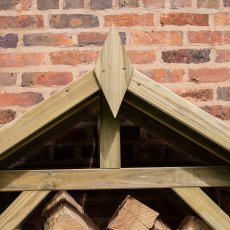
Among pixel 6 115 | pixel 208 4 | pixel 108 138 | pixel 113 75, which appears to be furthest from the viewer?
pixel 208 4

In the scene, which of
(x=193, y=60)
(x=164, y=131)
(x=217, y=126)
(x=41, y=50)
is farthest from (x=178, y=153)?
(x=41, y=50)

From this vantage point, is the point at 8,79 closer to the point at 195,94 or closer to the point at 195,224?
the point at 195,94

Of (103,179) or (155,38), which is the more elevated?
(155,38)

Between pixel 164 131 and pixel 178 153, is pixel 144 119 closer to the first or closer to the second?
pixel 164 131

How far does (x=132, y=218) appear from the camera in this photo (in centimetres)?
158

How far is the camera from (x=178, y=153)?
2049 millimetres

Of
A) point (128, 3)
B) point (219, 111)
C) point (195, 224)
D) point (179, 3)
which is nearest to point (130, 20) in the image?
point (128, 3)

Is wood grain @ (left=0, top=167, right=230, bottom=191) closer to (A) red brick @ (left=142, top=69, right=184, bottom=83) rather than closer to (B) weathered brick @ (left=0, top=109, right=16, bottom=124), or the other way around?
(B) weathered brick @ (left=0, top=109, right=16, bottom=124)

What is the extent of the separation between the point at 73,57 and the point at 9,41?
29 cm

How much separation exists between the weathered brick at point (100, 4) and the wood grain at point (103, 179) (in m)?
0.84

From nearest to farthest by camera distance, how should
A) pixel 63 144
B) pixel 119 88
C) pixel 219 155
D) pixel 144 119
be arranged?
pixel 119 88 → pixel 219 155 → pixel 144 119 → pixel 63 144

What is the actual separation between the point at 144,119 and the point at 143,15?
56cm

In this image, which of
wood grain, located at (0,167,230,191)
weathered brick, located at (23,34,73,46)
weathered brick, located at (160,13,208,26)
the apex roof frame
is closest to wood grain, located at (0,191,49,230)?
wood grain, located at (0,167,230,191)

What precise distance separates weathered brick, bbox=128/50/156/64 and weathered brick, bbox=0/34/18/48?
1.67ft
